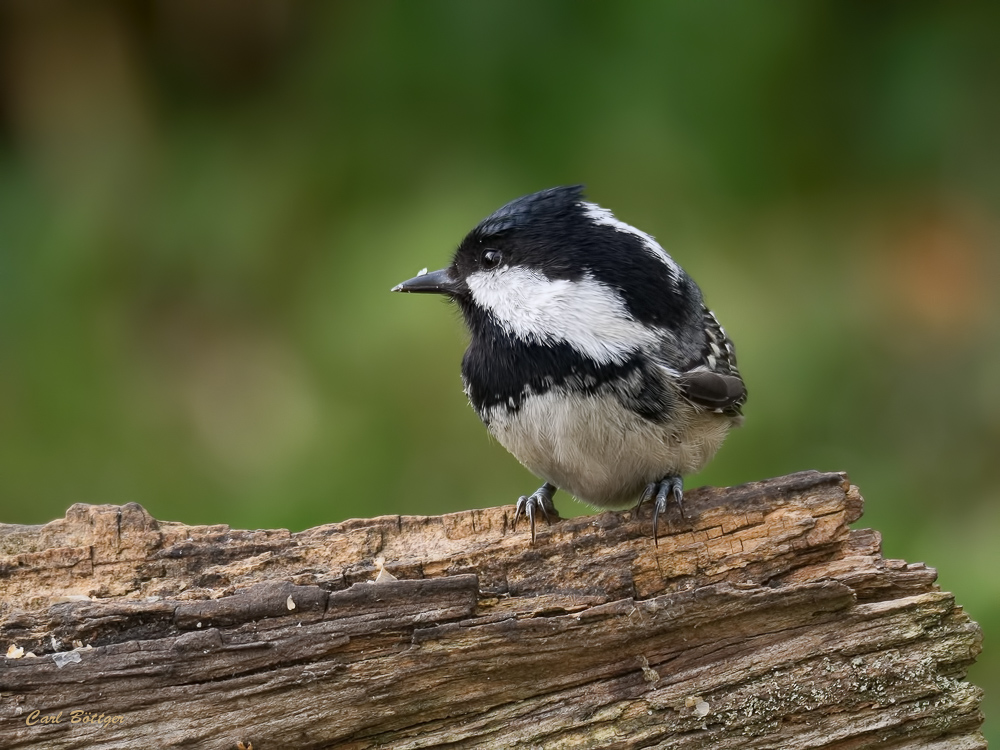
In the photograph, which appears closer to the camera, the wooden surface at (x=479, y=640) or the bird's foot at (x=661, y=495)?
the wooden surface at (x=479, y=640)

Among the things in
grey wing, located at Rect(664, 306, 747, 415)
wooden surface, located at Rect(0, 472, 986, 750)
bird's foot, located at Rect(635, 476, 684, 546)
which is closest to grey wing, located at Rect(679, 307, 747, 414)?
grey wing, located at Rect(664, 306, 747, 415)

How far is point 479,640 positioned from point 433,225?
256cm

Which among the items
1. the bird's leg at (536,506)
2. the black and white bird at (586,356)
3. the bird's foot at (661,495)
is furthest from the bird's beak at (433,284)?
the bird's foot at (661,495)

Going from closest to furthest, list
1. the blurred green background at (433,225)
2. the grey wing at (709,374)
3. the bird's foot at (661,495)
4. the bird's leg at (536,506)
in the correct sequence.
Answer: the bird's foot at (661,495) < the bird's leg at (536,506) < the grey wing at (709,374) < the blurred green background at (433,225)

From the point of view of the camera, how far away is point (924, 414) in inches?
191

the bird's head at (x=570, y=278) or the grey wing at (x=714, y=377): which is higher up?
the bird's head at (x=570, y=278)

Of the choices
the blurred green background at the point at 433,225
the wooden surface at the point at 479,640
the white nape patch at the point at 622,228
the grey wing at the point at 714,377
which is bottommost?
the wooden surface at the point at 479,640

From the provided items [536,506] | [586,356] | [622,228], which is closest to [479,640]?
[536,506]

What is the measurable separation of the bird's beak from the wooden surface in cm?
101

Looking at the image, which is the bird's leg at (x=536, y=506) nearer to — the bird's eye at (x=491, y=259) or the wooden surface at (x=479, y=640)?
the wooden surface at (x=479, y=640)

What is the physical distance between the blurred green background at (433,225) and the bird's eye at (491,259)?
1187 millimetres

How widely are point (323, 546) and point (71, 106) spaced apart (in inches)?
146

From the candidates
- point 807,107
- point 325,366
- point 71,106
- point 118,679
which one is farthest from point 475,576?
point 71,106

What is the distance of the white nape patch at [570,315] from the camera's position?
303cm
